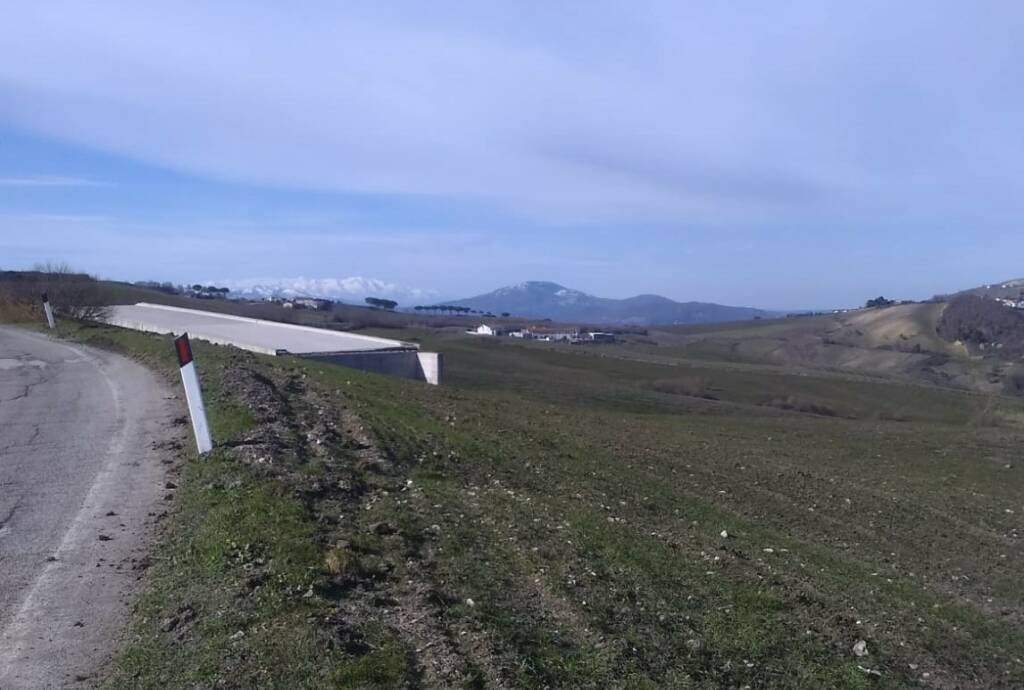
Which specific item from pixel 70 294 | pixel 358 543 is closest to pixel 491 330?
pixel 70 294

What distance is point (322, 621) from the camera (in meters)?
5.69

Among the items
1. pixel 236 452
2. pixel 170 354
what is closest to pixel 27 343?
pixel 170 354

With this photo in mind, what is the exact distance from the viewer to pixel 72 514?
8.39 m

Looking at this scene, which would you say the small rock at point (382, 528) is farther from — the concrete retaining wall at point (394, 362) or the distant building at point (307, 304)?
the distant building at point (307, 304)

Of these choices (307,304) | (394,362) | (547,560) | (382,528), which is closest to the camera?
(547,560)

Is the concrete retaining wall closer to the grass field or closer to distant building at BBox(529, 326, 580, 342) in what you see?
the grass field

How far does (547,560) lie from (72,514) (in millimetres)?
4214

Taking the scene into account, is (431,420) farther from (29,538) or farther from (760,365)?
(760,365)

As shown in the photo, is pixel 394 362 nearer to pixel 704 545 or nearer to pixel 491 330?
pixel 704 545

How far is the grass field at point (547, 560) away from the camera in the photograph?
5.48m

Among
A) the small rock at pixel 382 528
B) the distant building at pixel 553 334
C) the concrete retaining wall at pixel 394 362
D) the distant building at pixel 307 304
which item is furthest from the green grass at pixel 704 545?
the distant building at pixel 307 304

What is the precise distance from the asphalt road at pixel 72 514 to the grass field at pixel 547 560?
33cm

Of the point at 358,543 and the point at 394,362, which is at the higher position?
the point at 358,543

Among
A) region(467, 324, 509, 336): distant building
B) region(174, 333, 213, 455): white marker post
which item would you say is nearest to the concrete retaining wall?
region(174, 333, 213, 455): white marker post
